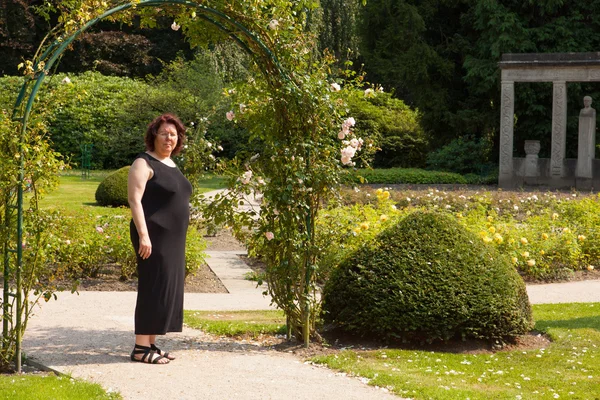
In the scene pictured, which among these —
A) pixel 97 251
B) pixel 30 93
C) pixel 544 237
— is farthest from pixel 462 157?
pixel 30 93

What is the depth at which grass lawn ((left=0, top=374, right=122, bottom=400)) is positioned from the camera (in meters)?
4.98

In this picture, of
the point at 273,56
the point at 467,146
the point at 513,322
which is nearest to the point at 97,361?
the point at 273,56

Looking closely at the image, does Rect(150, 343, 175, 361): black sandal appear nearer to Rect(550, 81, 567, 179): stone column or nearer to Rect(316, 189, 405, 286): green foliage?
Rect(316, 189, 405, 286): green foliage

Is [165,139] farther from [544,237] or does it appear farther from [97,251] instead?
[544,237]

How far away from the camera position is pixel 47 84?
596cm

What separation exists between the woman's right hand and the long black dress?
88mm

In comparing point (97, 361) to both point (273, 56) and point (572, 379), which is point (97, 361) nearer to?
point (273, 56)

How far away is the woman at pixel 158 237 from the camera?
5.83 m

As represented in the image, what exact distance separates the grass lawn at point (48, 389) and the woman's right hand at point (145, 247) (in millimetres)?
928

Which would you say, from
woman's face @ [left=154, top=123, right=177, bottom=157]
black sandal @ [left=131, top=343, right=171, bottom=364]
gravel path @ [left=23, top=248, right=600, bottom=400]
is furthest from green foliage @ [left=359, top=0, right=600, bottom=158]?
black sandal @ [left=131, top=343, right=171, bottom=364]

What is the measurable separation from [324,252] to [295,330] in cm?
65

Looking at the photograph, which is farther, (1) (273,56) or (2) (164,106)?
(2) (164,106)

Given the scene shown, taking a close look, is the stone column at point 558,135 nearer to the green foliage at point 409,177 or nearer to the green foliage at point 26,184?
the green foliage at point 409,177

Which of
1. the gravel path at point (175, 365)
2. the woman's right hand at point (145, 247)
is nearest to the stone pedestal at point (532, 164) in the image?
the gravel path at point (175, 365)
